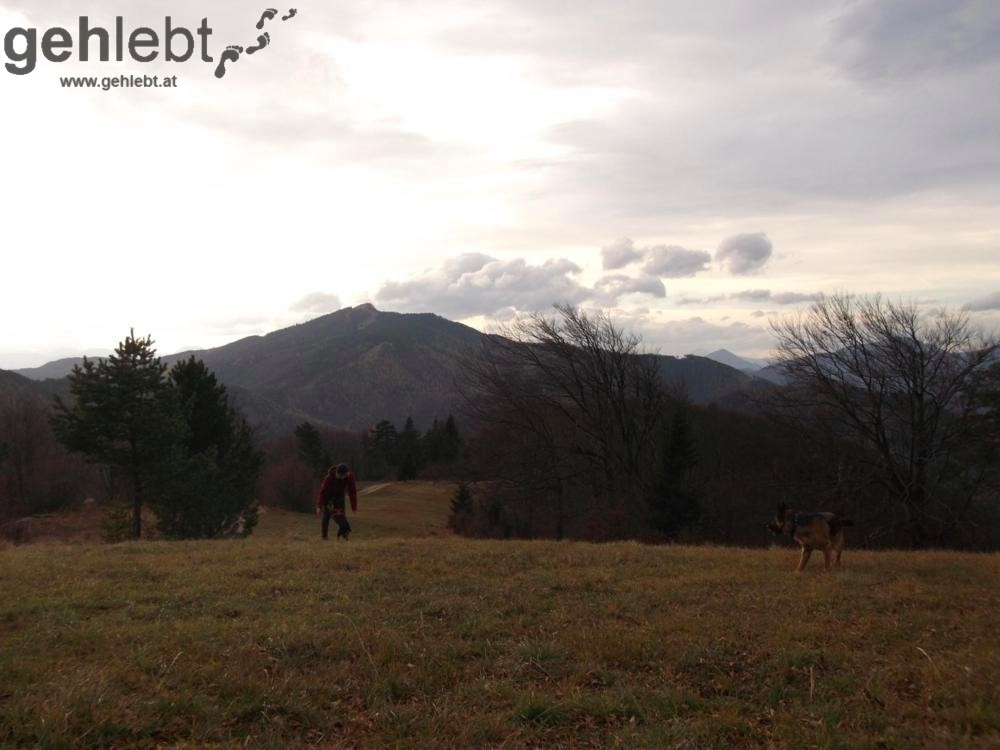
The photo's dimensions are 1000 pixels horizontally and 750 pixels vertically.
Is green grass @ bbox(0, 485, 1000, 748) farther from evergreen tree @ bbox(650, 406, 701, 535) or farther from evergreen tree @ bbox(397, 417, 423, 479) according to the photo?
evergreen tree @ bbox(397, 417, 423, 479)

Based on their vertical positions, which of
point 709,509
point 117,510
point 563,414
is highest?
point 563,414

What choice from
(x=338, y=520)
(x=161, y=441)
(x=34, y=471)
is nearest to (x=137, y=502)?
(x=161, y=441)

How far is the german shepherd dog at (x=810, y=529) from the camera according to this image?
10391 mm

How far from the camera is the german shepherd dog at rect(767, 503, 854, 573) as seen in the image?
34.1ft

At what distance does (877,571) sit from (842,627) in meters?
4.18

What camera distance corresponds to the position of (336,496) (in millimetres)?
15281

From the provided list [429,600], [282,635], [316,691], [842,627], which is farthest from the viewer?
[429,600]

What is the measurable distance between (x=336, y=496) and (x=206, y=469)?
14424 mm

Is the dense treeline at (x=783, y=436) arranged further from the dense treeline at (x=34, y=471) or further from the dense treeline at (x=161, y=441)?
the dense treeline at (x=34, y=471)

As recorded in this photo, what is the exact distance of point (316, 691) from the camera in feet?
16.8

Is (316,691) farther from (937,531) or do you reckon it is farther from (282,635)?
(937,531)

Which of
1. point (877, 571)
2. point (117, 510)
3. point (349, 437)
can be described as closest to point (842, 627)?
point (877, 571)

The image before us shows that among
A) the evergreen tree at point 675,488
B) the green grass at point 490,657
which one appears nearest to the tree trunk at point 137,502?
the green grass at point 490,657

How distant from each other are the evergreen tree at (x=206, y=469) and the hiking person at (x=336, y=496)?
12846 millimetres
